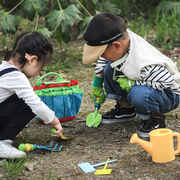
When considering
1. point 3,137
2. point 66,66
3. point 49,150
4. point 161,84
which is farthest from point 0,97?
point 66,66

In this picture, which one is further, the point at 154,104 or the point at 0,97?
the point at 154,104

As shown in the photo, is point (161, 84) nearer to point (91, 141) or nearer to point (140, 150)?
point (140, 150)

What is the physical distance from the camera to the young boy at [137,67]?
Result: 6.09 ft

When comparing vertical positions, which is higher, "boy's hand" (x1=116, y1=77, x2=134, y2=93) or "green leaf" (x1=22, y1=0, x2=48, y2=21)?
"green leaf" (x1=22, y1=0, x2=48, y2=21)

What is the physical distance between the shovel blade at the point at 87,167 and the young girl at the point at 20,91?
0.28 metres

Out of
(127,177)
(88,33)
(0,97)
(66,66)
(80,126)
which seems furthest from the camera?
(66,66)

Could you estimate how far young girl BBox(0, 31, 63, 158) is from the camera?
170 cm

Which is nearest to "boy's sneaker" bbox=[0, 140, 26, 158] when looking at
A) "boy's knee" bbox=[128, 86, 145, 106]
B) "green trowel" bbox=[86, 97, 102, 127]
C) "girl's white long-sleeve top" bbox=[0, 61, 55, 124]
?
"girl's white long-sleeve top" bbox=[0, 61, 55, 124]

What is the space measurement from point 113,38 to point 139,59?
0.21 metres

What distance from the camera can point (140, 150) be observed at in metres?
1.83

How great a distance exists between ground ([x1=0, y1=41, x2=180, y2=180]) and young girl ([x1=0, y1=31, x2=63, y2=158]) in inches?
5.7

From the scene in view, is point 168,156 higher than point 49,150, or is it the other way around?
point 168,156

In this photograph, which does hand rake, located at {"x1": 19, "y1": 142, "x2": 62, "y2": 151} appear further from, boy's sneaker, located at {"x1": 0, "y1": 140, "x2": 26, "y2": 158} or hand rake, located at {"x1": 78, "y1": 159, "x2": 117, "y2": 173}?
hand rake, located at {"x1": 78, "y1": 159, "x2": 117, "y2": 173}

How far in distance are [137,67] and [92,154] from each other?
596 millimetres
